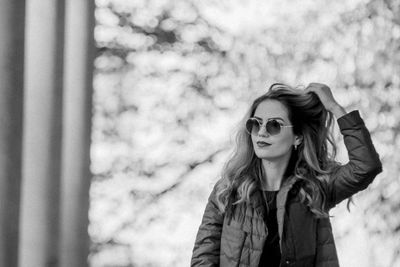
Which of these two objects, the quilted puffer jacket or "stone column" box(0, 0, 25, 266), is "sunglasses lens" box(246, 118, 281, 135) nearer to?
the quilted puffer jacket

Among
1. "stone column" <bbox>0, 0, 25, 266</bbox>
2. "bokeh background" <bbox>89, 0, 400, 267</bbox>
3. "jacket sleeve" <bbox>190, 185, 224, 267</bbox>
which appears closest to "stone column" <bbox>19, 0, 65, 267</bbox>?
"stone column" <bbox>0, 0, 25, 266</bbox>

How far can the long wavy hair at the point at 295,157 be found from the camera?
162cm

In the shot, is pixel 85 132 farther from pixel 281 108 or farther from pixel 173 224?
pixel 281 108

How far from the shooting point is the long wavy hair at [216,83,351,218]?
5.33ft

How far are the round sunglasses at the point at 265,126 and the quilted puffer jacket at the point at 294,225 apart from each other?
13 centimetres

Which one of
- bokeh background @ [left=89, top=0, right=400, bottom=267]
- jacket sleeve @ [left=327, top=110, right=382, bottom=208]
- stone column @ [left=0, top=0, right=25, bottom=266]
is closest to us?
jacket sleeve @ [left=327, top=110, right=382, bottom=208]

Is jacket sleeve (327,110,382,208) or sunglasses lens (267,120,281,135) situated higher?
sunglasses lens (267,120,281,135)

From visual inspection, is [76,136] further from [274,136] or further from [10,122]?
[274,136]

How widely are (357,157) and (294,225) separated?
227 millimetres

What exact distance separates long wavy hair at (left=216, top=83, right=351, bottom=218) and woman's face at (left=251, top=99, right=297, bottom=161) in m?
0.02

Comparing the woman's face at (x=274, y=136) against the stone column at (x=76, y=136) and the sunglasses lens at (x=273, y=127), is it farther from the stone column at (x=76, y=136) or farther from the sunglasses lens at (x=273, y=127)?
the stone column at (x=76, y=136)

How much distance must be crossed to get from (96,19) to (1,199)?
70 centimetres

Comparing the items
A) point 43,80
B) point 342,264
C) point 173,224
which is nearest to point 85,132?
point 43,80

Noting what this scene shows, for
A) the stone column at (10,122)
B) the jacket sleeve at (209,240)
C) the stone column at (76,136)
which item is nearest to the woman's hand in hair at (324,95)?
the jacket sleeve at (209,240)
